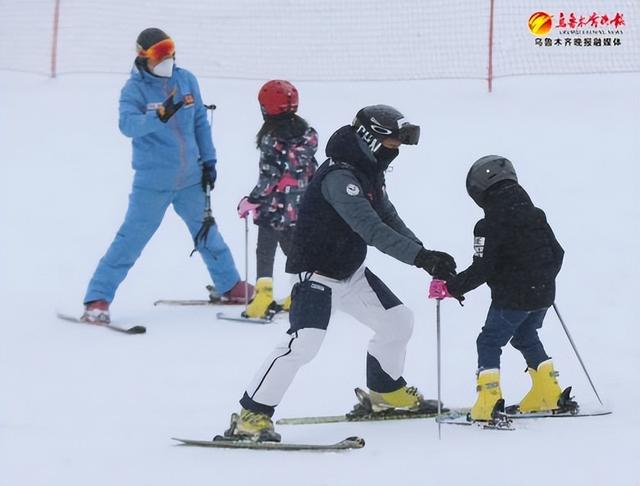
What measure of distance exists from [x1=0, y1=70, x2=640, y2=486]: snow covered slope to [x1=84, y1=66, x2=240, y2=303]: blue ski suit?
49 centimetres

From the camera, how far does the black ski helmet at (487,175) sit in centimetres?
602

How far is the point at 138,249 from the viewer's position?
349 inches

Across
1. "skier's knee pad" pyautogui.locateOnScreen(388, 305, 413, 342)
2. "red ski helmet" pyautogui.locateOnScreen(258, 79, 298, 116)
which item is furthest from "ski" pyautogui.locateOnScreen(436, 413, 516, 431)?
"red ski helmet" pyautogui.locateOnScreen(258, 79, 298, 116)

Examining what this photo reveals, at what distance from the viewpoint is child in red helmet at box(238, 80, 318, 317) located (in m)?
8.58

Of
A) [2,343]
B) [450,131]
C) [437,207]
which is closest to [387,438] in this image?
[2,343]

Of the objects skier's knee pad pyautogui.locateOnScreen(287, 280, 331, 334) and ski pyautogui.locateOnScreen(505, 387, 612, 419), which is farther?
ski pyautogui.locateOnScreen(505, 387, 612, 419)

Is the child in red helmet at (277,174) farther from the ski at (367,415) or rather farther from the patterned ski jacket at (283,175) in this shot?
the ski at (367,415)

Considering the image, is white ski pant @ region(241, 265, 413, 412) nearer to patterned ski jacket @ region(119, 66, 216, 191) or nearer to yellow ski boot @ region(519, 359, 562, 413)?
yellow ski boot @ region(519, 359, 562, 413)

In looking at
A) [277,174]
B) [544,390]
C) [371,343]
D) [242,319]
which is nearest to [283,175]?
[277,174]

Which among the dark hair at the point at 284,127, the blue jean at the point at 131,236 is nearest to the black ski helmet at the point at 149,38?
the dark hair at the point at 284,127

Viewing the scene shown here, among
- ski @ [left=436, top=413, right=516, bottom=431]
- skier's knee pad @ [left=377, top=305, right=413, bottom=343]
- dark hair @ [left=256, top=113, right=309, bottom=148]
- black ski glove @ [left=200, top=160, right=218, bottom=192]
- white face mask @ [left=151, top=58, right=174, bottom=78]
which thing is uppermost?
white face mask @ [left=151, top=58, right=174, bottom=78]

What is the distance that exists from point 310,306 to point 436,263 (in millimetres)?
694

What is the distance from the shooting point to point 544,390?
6.27m

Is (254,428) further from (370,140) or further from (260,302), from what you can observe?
(260,302)
